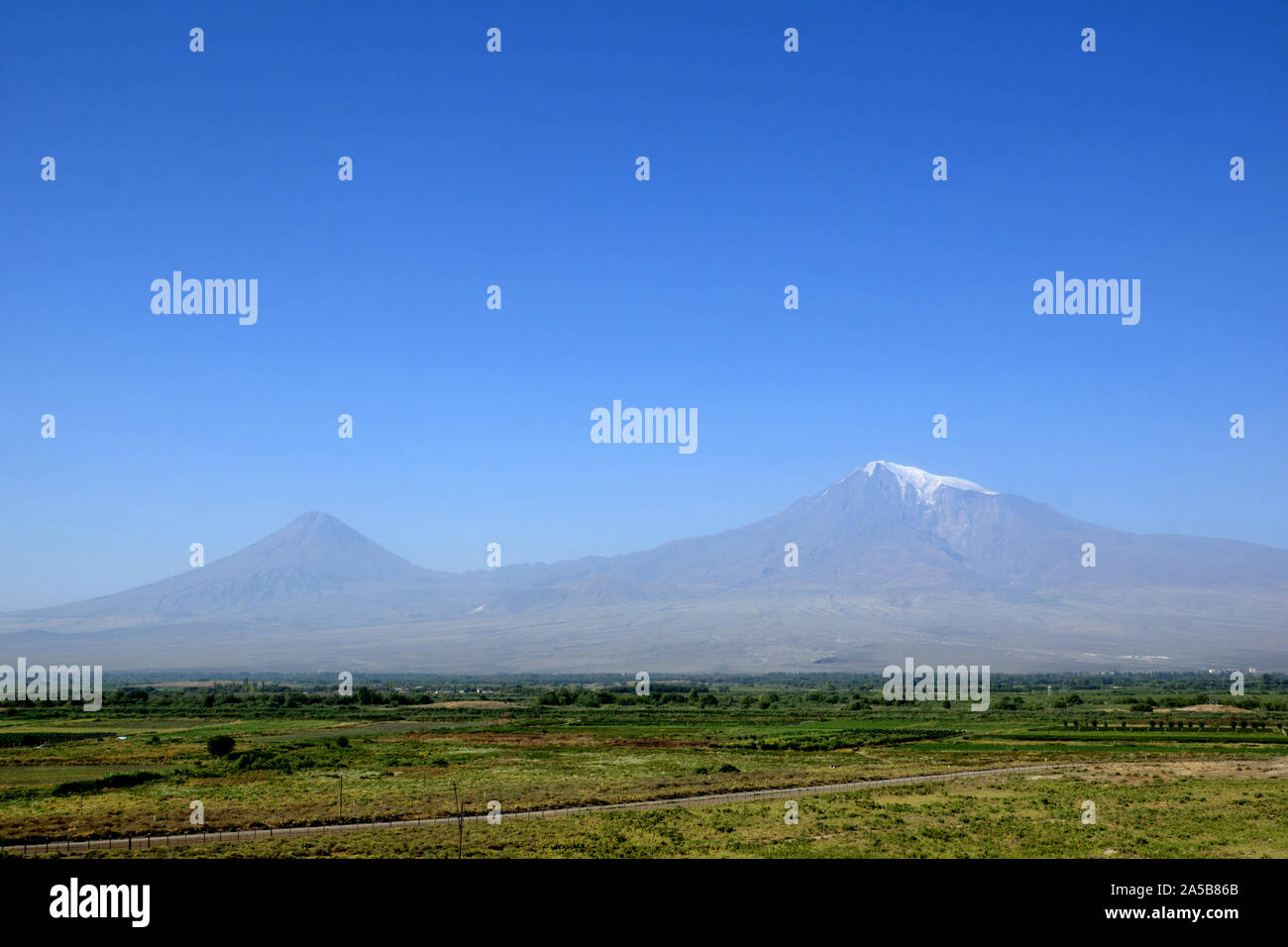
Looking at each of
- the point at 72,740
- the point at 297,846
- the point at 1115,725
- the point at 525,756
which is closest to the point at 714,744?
the point at 525,756

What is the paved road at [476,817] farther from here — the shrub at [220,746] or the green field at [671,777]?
the shrub at [220,746]

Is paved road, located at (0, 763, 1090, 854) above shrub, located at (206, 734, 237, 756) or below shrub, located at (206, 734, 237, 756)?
above

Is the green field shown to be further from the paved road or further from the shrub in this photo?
the shrub

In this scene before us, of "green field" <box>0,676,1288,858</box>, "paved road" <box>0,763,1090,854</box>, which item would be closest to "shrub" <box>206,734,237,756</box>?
"green field" <box>0,676,1288,858</box>

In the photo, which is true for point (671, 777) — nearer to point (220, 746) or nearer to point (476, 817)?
point (476, 817)

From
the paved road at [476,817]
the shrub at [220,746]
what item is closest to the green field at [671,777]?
Result: the paved road at [476,817]

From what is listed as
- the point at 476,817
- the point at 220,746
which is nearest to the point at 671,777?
the point at 476,817
